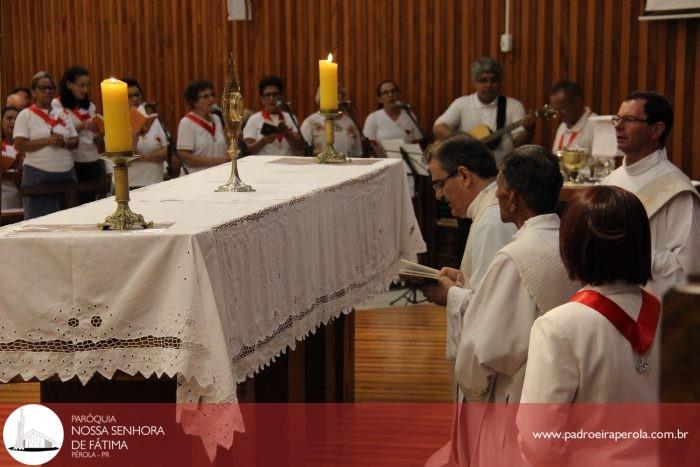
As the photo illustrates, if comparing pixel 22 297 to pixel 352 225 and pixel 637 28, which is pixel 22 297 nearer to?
pixel 352 225

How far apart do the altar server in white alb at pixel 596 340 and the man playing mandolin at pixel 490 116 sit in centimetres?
618

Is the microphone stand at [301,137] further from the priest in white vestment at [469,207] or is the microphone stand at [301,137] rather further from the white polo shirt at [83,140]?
the priest in white vestment at [469,207]

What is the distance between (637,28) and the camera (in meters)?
8.84

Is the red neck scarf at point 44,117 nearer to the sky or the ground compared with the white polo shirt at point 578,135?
nearer to the sky

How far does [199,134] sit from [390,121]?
1957 millimetres

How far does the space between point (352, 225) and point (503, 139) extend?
15.3ft

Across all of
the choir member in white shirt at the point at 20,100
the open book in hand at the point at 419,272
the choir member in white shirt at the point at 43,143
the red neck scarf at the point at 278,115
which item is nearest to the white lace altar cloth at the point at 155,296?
the open book in hand at the point at 419,272

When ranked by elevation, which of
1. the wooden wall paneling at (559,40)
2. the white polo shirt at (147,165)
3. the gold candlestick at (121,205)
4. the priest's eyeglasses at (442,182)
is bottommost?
the white polo shirt at (147,165)

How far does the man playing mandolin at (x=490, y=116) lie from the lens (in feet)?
27.5

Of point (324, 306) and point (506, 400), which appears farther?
point (324, 306)

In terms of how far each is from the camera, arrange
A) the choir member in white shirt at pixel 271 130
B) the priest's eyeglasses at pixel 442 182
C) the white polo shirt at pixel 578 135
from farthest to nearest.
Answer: the choir member in white shirt at pixel 271 130 < the white polo shirt at pixel 578 135 < the priest's eyeglasses at pixel 442 182

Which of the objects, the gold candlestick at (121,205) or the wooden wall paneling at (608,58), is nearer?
the gold candlestick at (121,205)

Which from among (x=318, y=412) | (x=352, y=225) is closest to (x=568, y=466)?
(x=352, y=225)

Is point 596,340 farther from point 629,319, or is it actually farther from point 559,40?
point 559,40
